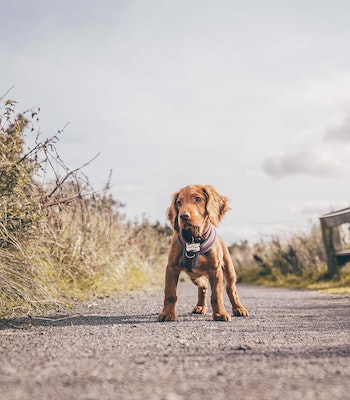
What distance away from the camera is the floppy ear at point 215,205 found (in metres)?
4.47

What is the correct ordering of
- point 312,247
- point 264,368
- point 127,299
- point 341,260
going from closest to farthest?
point 264,368, point 127,299, point 341,260, point 312,247

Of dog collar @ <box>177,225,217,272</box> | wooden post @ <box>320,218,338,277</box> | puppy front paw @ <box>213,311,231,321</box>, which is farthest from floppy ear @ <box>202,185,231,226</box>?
wooden post @ <box>320,218,338,277</box>

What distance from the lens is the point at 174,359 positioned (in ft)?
8.33

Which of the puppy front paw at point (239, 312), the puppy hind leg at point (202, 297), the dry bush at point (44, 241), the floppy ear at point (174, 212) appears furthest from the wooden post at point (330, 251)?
the floppy ear at point (174, 212)

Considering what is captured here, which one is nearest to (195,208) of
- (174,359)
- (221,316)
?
(221,316)

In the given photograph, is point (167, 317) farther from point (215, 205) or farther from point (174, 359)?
point (174, 359)

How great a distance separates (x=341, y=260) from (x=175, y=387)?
8.50 m

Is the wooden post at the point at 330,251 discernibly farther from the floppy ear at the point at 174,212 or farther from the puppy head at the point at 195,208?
the floppy ear at the point at 174,212

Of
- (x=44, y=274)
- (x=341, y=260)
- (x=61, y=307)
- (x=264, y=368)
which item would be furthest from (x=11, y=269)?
(x=341, y=260)

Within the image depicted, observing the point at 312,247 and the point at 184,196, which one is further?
the point at 312,247

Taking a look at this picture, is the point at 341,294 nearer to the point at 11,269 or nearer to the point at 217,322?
the point at 217,322

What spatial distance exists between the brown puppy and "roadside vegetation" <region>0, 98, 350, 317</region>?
3.23 ft

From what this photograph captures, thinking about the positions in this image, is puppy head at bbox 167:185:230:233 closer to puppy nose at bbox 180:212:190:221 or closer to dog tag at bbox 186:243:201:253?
puppy nose at bbox 180:212:190:221

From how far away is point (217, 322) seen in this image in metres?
4.17
